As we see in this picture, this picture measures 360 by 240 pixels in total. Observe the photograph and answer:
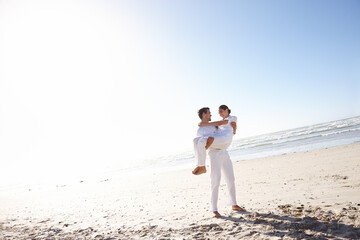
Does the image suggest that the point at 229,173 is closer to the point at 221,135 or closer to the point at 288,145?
the point at 221,135

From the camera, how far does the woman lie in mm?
4535

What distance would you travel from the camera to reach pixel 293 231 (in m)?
3.60

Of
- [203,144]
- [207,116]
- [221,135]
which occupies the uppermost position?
[207,116]

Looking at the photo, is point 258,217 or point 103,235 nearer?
point 258,217

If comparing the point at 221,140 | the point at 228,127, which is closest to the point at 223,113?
the point at 228,127

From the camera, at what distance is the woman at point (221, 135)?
454 centimetres

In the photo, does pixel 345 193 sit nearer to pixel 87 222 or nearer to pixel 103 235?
pixel 103 235

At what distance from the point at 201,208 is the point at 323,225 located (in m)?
3.00

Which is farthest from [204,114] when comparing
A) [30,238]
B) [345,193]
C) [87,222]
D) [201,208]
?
[30,238]

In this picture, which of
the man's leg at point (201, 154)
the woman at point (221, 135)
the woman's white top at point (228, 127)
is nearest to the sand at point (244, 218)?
the man's leg at point (201, 154)

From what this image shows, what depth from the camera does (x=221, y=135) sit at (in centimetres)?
466

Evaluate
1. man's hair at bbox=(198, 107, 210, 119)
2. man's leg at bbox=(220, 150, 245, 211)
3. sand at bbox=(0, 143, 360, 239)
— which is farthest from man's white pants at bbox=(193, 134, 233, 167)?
sand at bbox=(0, 143, 360, 239)

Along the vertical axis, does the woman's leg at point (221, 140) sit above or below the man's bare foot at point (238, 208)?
above

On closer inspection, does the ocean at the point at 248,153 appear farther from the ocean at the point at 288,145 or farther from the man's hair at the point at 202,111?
the man's hair at the point at 202,111
